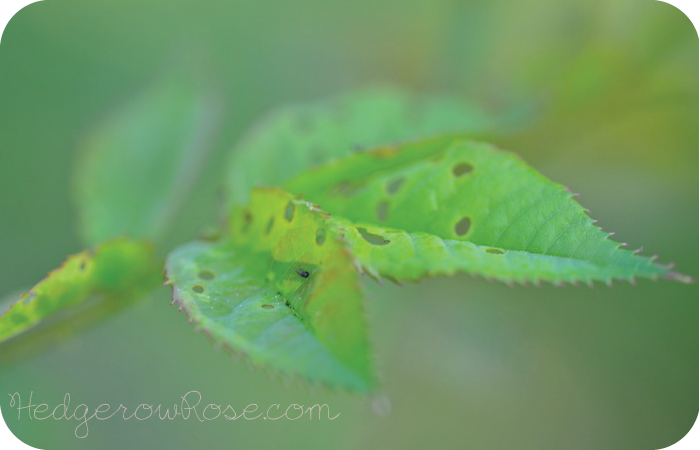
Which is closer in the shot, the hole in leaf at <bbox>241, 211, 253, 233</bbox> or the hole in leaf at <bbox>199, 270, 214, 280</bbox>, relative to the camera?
the hole in leaf at <bbox>199, 270, 214, 280</bbox>

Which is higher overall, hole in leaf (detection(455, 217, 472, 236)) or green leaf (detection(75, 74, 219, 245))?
hole in leaf (detection(455, 217, 472, 236))

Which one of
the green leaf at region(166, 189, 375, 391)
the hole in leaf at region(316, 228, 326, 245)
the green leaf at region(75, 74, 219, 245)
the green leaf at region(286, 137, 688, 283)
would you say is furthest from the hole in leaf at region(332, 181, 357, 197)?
the green leaf at region(75, 74, 219, 245)

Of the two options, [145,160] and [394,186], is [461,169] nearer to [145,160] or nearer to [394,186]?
[394,186]

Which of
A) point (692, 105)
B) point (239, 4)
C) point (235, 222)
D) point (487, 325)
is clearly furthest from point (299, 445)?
point (239, 4)

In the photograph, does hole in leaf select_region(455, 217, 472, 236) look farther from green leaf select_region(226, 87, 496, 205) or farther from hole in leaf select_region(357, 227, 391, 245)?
green leaf select_region(226, 87, 496, 205)

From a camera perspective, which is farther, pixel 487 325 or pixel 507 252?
pixel 487 325

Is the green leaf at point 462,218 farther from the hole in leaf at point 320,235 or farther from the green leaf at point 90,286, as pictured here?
the green leaf at point 90,286

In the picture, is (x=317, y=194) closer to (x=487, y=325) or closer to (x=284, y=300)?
(x=284, y=300)
